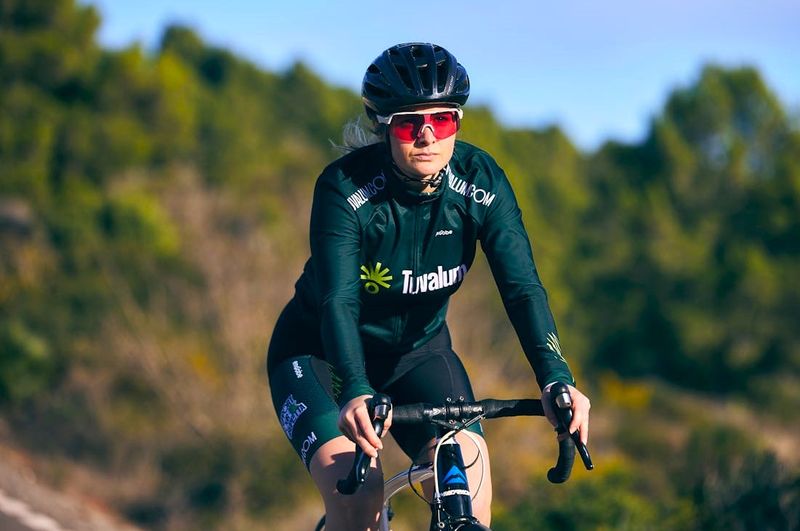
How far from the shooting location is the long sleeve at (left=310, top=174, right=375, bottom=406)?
13.8ft

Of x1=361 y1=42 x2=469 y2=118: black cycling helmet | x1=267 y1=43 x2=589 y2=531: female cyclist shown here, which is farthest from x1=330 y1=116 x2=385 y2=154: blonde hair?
x1=361 y1=42 x2=469 y2=118: black cycling helmet

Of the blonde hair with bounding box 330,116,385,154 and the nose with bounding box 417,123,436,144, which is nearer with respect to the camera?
the nose with bounding box 417,123,436,144

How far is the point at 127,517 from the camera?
17.7 meters

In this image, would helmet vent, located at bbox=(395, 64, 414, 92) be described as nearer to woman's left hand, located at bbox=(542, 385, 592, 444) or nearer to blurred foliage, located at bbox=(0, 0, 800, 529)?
woman's left hand, located at bbox=(542, 385, 592, 444)

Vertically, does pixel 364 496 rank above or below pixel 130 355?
below

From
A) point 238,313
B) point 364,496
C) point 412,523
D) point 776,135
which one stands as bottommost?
point 364,496

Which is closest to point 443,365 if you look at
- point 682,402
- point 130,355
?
point 130,355

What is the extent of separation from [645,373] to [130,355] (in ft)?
106

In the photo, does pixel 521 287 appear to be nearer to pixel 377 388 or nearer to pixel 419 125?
pixel 419 125

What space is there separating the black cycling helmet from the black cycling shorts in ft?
3.59

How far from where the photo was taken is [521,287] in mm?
4480

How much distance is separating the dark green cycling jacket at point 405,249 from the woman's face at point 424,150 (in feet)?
0.40

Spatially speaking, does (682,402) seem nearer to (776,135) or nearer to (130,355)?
(776,135)

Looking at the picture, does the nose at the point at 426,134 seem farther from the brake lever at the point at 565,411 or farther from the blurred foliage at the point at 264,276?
the blurred foliage at the point at 264,276
